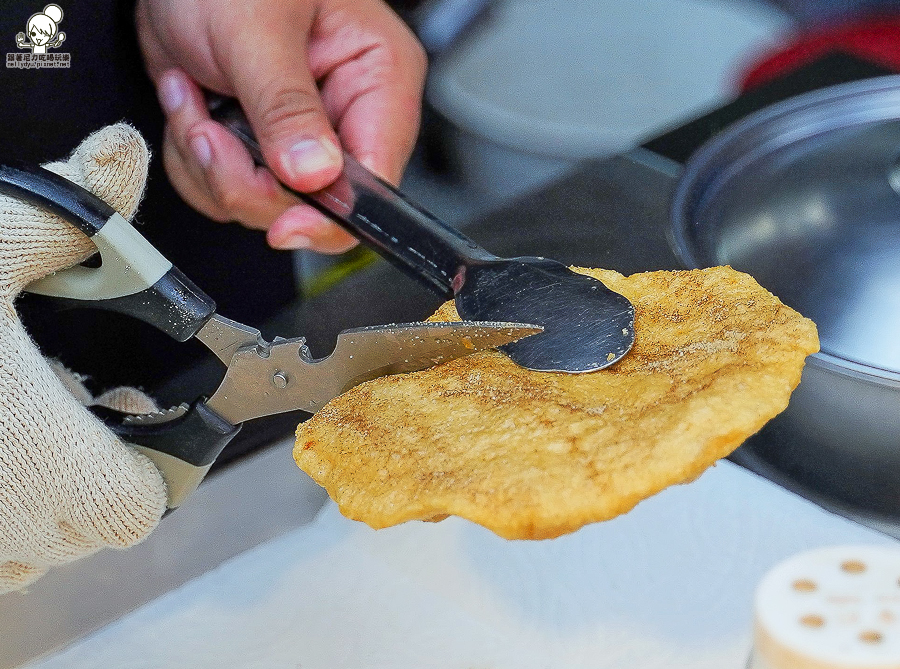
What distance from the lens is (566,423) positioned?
2.07ft

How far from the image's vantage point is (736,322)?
707 mm

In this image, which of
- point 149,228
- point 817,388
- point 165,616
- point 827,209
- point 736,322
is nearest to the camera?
point 736,322

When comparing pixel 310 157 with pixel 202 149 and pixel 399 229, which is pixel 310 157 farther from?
pixel 202 149

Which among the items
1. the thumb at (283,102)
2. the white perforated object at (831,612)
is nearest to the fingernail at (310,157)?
the thumb at (283,102)

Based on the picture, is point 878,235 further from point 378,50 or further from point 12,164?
point 12,164

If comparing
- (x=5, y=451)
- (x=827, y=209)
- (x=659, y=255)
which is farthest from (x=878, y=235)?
(x=5, y=451)

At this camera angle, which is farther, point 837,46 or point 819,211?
point 837,46

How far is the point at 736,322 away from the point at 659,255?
0.53 metres

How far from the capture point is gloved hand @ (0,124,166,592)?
743mm

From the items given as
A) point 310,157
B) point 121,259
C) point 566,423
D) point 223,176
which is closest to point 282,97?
point 310,157

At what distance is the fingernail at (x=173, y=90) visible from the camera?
124cm

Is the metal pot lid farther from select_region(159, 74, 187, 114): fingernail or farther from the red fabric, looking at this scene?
select_region(159, 74, 187, 114): fingernail

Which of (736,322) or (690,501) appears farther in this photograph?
(690,501)

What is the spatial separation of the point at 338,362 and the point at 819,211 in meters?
0.74
